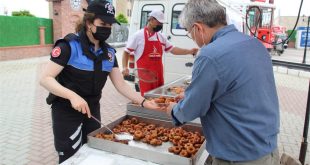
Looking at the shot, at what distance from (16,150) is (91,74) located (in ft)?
9.74

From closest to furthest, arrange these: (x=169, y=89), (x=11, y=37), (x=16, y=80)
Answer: (x=169, y=89) → (x=16, y=80) → (x=11, y=37)

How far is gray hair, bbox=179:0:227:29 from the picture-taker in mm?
1563

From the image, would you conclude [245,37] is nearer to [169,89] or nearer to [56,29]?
[169,89]

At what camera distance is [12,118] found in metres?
5.89

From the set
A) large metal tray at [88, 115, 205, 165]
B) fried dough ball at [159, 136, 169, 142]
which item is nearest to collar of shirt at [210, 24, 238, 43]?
large metal tray at [88, 115, 205, 165]

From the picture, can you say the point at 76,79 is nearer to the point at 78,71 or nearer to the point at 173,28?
the point at 78,71

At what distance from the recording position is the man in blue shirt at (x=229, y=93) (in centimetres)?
145

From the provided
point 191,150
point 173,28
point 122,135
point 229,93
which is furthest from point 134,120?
point 173,28

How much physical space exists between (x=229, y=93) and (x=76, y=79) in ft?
3.88

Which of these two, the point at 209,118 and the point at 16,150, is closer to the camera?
the point at 209,118

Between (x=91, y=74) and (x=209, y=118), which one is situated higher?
(x=91, y=74)

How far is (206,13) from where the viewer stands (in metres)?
1.56

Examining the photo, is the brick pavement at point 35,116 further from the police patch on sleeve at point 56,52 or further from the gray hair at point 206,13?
the gray hair at point 206,13

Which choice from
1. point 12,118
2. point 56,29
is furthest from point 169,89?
point 56,29
